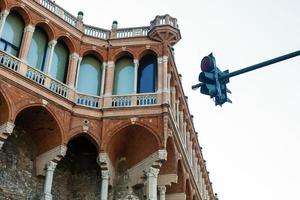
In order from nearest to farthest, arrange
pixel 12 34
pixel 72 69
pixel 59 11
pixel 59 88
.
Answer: pixel 12 34 → pixel 59 88 → pixel 72 69 → pixel 59 11

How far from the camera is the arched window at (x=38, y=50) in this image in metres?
21.6

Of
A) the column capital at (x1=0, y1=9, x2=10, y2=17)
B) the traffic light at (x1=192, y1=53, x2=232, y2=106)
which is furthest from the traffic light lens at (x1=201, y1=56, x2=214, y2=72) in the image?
the column capital at (x1=0, y1=9, x2=10, y2=17)

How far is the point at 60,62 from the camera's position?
22984mm

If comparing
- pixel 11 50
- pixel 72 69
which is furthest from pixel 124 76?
pixel 11 50

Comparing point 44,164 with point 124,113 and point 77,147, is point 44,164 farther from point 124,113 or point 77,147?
point 124,113

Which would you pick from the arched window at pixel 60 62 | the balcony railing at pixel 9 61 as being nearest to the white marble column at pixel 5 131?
the balcony railing at pixel 9 61

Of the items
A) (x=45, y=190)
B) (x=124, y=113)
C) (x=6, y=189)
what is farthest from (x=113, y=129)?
(x=6, y=189)

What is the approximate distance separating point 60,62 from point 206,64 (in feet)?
53.6

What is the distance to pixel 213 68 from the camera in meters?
7.57

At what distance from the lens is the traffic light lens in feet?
24.8

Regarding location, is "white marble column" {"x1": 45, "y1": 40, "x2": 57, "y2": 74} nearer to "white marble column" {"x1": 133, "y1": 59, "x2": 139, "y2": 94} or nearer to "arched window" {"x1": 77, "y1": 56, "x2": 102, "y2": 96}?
"arched window" {"x1": 77, "y1": 56, "x2": 102, "y2": 96}

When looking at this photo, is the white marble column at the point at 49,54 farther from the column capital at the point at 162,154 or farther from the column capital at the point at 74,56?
the column capital at the point at 162,154

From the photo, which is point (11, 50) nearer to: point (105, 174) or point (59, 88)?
point (59, 88)

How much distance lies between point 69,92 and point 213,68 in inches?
600
